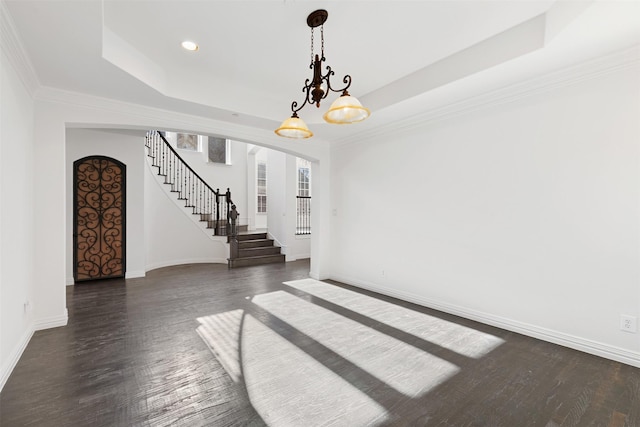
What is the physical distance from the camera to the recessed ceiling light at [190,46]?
10.0ft

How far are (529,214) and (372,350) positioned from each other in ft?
7.53

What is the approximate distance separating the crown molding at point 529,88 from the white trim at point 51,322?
5.09 m

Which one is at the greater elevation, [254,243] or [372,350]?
[254,243]

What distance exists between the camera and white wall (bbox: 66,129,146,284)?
18.0ft

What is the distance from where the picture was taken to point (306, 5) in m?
2.50

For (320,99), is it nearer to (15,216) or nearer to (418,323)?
(418,323)

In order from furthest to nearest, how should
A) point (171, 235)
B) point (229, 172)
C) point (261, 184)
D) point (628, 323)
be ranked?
point (261, 184) < point (229, 172) < point (171, 235) < point (628, 323)

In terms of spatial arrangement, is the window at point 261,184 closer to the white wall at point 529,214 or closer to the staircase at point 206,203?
the staircase at point 206,203

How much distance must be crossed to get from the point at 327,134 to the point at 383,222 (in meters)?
1.91

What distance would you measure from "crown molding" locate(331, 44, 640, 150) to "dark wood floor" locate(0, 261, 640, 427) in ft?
8.91

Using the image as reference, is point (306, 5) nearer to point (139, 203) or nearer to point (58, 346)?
point (58, 346)

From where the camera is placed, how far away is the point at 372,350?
2.92 meters

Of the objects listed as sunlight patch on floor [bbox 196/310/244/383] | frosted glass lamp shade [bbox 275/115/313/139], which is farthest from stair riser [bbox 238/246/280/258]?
frosted glass lamp shade [bbox 275/115/313/139]

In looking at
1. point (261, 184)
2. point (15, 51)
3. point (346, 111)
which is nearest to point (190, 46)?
point (15, 51)
